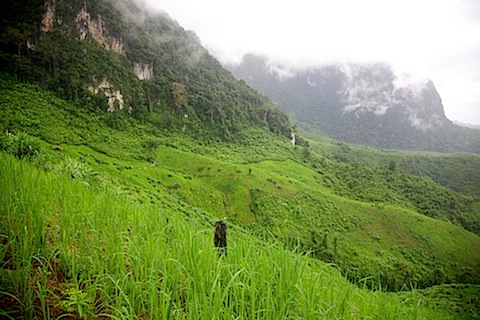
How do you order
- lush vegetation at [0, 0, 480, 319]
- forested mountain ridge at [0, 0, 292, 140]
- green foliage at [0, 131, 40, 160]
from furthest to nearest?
forested mountain ridge at [0, 0, 292, 140], green foliage at [0, 131, 40, 160], lush vegetation at [0, 0, 480, 319]

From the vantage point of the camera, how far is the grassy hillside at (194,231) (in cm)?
242

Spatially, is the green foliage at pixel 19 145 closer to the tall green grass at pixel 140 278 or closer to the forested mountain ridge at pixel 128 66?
the tall green grass at pixel 140 278

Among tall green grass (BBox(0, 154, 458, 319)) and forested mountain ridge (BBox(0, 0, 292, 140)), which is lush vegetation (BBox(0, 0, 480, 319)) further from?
forested mountain ridge (BBox(0, 0, 292, 140))

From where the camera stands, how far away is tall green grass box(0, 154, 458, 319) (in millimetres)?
2148

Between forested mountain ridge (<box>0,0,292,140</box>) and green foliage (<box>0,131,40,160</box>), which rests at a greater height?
forested mountain ridge (<box>0,0,292,140</box>)

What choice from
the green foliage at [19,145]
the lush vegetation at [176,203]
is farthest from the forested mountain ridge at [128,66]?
the green foliage at [19,145]

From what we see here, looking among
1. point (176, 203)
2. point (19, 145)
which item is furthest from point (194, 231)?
point (176, 203)

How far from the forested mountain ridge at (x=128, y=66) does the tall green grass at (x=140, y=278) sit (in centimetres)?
9365

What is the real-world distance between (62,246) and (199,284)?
4.64ft

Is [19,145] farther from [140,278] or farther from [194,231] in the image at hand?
[140,278]

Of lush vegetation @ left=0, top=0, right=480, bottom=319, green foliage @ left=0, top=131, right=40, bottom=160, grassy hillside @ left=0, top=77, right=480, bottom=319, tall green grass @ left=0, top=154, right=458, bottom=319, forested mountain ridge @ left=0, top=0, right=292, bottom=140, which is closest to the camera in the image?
tall green grass @ left=0, top=154, right=458, bottom=319

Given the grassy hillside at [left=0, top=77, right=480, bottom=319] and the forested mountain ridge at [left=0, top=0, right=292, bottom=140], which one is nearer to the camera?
the grassy hillside at [left=0, top=77, right=480, bottom=319]

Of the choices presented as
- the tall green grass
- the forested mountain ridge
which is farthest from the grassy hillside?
the forested mountain ridge

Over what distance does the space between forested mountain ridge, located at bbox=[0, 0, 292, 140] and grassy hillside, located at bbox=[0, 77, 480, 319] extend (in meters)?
9.25
